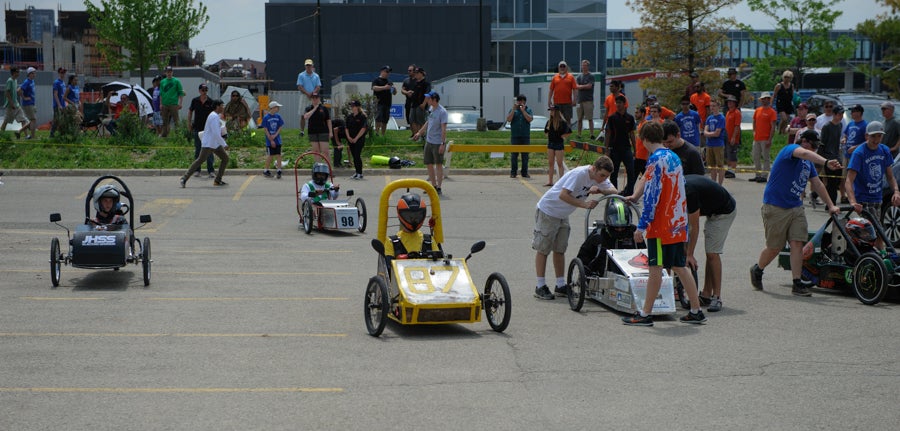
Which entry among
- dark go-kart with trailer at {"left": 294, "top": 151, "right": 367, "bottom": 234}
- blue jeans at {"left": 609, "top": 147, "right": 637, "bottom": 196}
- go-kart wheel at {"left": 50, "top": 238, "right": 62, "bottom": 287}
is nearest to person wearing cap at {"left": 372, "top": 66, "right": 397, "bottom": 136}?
blue jeans at {"left": 609, "top": 147, "right": 637, "bottom": 196}

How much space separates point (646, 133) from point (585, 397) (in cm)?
340

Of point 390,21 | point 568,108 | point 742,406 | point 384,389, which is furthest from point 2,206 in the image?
point 390,21

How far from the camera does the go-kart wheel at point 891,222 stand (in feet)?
53.0

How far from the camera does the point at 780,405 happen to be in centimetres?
770

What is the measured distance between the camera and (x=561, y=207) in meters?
11.8

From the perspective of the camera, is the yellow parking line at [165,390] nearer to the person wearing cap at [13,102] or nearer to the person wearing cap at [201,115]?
the person wearing cap at [201,115]

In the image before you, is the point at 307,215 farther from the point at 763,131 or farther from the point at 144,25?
the point at 144,25

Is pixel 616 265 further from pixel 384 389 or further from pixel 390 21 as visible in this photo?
pixel 390 21

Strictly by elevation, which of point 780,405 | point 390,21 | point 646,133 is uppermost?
point 390,21

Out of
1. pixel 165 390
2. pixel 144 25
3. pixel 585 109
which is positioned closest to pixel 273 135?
pixel 585 109

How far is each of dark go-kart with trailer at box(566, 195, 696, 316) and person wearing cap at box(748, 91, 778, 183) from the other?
12.7 metres

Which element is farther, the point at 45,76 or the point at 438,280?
the point at 45,76

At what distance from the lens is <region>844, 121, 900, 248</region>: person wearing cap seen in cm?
1424

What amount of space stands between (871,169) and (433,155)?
9.89 meters
